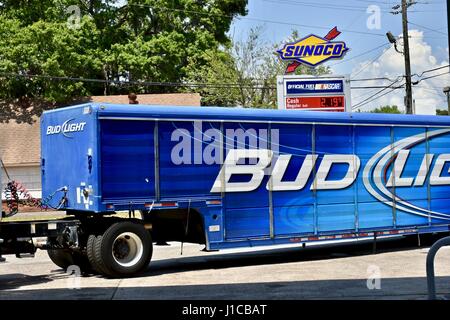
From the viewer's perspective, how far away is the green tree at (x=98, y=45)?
37750 millimetres

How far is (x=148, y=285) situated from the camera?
10578 millimetres

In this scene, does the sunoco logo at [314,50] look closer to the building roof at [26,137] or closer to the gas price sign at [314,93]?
the gas price sign at [314,93]

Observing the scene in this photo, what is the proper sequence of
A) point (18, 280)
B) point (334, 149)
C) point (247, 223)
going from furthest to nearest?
point (334, 149) < point (247, 223) < point (18, 280)

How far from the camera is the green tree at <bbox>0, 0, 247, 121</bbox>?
3775 centimetres

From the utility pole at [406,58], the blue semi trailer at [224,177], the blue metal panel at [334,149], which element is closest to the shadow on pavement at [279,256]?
the blue semi trailer at [224,177]

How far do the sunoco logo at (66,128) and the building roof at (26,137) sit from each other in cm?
2291

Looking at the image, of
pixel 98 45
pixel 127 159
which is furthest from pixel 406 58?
pixel 127 159

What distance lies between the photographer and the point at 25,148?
35688 millimetres

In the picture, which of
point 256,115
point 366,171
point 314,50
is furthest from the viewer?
point 314,50

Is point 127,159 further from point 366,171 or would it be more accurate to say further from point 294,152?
point 366,171

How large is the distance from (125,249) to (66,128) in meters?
2.62

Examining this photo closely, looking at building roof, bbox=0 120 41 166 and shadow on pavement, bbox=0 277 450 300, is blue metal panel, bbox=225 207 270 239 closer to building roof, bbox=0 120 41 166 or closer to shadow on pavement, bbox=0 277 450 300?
shadow on pavement, bbox=0 277 450 300
